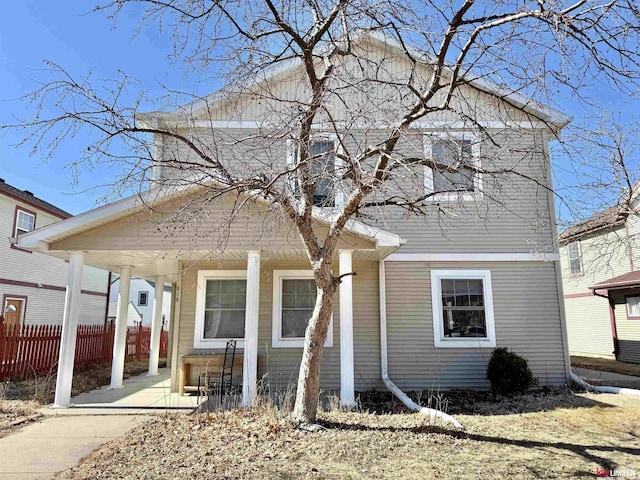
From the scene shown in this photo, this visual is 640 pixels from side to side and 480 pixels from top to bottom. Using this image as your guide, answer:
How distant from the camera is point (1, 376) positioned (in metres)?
9.91

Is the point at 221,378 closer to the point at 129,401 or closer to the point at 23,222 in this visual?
the point at 129,401

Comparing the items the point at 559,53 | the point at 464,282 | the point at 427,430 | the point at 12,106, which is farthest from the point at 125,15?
the point at 464,282

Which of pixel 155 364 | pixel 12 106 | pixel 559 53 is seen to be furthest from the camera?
pixel 155 364

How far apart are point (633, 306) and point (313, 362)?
16.1 meters

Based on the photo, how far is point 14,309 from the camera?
15523mm

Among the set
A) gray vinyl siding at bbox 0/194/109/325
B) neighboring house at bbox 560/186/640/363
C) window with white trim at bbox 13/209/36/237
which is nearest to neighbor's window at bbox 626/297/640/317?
neighboring house at bbox 560/186/640/363

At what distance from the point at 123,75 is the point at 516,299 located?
8.96m

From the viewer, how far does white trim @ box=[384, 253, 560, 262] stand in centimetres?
1010

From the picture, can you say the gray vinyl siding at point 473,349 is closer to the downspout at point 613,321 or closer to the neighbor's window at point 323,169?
the neighbor's window at point 323,169

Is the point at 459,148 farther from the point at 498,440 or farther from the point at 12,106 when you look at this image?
the point at 12,106

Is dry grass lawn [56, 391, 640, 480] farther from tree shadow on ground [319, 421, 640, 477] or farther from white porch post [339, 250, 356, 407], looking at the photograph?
white porch post [339, 250, 356, 407]

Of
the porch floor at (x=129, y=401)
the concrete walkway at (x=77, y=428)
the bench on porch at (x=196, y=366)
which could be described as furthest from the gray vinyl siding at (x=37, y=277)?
the bench on porch at (x=196, y=366)

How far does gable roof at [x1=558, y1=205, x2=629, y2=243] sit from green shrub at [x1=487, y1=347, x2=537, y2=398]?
3.10 metres

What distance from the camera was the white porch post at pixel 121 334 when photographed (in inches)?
391
